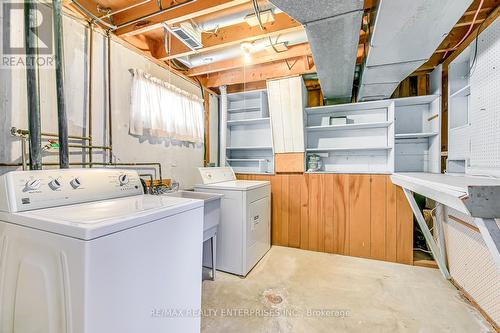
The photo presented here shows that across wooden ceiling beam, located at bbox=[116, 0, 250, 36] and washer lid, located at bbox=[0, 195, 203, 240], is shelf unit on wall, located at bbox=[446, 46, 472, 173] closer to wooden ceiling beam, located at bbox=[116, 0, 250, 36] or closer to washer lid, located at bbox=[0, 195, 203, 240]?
wooden ceiling beam, located at bbox=[116, 0, 250, 36]

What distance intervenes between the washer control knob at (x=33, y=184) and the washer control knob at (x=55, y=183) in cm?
5

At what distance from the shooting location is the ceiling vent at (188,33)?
1.96 m

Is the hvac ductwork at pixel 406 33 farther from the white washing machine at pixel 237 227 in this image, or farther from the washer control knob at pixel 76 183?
the washer control knob at pixel 76 183

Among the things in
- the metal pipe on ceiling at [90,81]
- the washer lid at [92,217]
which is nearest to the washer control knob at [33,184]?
the washer lid at [92,217]

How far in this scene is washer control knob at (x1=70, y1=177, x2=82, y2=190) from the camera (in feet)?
4.00

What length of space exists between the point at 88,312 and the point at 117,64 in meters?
2.15

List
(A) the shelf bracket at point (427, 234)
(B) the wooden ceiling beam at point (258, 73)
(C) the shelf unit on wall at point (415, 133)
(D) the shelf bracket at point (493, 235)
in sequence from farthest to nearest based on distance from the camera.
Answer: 1. (B) the wooden ceiling beam at point (258, 73)
2. (C) the shelf unit on wall at point (415, 133)
3. (A) the shelf bracket at point (427, 234)
4. (D) the shelf bracket at point (493, 235)

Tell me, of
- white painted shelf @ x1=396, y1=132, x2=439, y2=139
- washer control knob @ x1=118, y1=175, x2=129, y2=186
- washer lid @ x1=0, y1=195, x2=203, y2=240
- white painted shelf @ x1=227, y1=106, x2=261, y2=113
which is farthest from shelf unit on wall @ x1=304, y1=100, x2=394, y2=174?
washer lid @ x1=0, y1=195, x2=203, y2=240

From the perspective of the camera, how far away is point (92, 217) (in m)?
0.92

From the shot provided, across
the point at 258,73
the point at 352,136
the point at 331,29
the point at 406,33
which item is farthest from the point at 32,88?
the point at 352,136

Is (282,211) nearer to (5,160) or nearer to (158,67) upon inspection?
(158,67)

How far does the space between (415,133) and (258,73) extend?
2221 millimetres

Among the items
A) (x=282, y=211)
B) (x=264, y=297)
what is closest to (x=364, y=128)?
(x=282, y=211)

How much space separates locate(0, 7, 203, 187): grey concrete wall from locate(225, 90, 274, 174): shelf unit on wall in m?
1.15
